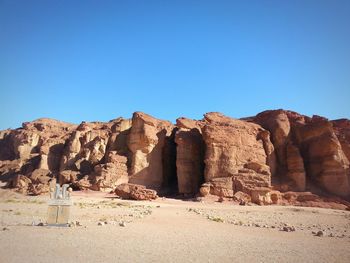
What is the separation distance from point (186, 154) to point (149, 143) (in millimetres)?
5030

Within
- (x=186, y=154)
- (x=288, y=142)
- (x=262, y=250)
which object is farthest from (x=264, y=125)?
(x=262, y=250)

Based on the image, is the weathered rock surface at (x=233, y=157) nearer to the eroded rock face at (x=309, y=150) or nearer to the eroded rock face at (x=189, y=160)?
the eroded rock face at (x=309, y=150)

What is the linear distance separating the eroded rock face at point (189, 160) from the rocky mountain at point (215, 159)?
0.12 metres

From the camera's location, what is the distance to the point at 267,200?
33562 mm

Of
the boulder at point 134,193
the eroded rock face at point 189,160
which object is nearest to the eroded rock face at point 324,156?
the eroded rock face at point 189,160

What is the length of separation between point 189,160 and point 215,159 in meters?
4.48

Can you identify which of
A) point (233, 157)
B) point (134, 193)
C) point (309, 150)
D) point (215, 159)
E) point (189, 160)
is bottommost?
point (134, 193)

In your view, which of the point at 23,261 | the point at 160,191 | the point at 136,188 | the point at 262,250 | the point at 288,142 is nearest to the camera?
the point at 23,261

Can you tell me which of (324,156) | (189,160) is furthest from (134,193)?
(324,156)

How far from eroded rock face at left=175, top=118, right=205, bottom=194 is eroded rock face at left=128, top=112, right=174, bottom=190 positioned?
338 centimetres

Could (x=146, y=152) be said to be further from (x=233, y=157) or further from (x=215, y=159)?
(x=233, y=157)

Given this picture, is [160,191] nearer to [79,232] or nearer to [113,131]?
[113,131]

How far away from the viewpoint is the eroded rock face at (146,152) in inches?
1567

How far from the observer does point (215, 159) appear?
1443 inches
